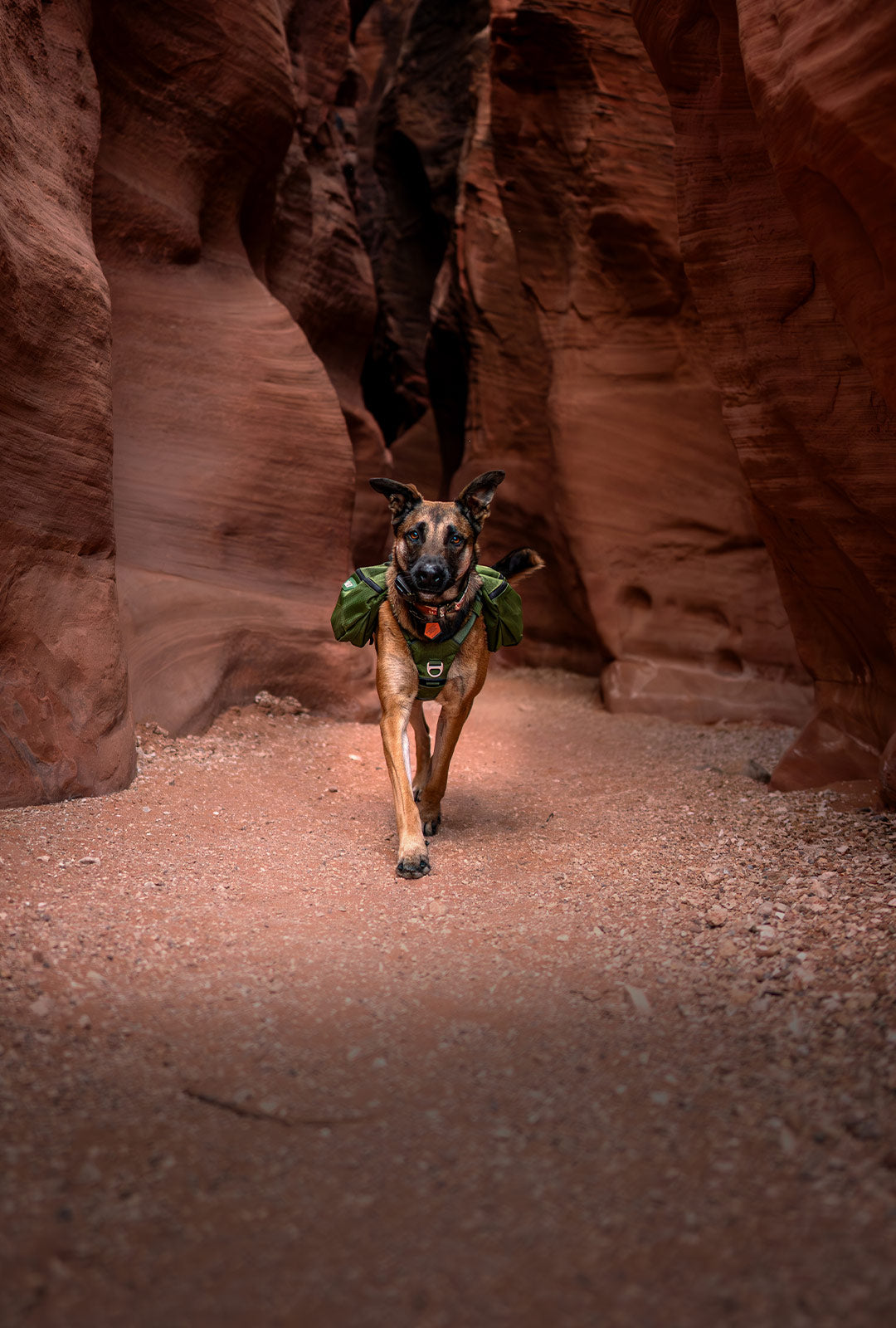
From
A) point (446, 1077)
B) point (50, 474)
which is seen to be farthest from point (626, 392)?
point (446, 1077)

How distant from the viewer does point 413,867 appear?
15.3 ft

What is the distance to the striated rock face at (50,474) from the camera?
5355 millimetres

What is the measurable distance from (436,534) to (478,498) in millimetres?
413

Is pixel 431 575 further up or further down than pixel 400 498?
further down

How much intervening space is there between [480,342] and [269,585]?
563 cm

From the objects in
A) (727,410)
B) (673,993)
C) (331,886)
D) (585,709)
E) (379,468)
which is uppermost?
(727,410)

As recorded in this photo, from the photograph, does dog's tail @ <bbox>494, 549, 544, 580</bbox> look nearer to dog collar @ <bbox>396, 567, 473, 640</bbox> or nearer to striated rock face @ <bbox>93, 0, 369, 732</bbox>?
dog collar @ <bbox>396, 567, 473, 640</bbox>

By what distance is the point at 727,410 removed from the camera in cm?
635

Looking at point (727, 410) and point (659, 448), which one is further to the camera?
point (659, 448)

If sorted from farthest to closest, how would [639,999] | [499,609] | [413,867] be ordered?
[499,609]
[413,867]
[639,999]

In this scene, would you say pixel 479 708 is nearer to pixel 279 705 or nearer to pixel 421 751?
pixel 279 705

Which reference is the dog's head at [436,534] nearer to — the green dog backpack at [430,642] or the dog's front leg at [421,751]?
the green dog backpack at [430,642]

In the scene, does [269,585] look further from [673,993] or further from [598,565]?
[673,993]

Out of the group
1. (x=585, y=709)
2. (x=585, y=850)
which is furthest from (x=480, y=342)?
(x=585, y=850)
